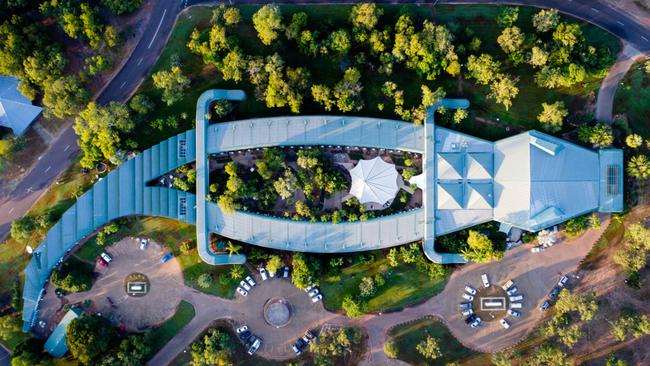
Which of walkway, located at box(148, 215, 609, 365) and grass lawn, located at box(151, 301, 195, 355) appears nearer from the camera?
grass lawn, located at box(151, 301, 195, 355)

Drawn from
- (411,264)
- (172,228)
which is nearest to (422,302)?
(411,264)

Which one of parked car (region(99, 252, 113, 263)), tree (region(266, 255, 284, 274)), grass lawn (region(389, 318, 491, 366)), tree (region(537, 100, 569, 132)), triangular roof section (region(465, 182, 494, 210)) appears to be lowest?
grass lawn (region(389, 318, 491, 366))

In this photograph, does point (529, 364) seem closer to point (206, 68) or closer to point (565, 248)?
point (565, 248)

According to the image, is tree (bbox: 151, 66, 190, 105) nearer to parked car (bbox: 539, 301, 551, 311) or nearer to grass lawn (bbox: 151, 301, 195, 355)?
grass lawn (bbox: 151, 301, 195, 355)

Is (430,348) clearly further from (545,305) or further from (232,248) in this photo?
(232,248)

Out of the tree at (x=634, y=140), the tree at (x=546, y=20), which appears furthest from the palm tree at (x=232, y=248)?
the tree at (x=634, y=140)

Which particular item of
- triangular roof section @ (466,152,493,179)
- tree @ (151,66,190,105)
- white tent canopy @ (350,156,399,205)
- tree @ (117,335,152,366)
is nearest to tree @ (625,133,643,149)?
triangular roof section @ (466,152,493,179)
